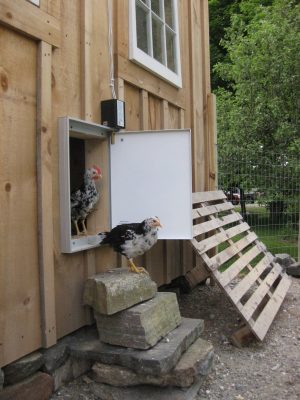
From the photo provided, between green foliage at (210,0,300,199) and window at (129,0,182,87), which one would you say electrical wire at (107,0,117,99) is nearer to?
window at (129,0,182,87)

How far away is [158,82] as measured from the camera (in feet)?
15.6

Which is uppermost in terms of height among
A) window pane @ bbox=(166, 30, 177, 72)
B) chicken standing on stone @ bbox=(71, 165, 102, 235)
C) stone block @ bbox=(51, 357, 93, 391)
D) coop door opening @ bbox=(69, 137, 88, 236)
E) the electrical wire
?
window pane @ bbox=(166, 30, 177, 72)

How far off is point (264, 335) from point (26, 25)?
3.23 m

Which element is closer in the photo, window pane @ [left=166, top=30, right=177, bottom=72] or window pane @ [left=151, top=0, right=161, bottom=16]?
window pane @ [left=151, top=0, right=161, bottom=16]

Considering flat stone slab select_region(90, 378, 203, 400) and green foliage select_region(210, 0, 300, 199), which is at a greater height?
green foliage select_region(210, 0, 300, 199)

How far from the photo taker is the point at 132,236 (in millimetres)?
3510

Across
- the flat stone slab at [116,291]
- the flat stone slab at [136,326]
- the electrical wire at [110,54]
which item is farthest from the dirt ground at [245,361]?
the electrical wire at [110,54]

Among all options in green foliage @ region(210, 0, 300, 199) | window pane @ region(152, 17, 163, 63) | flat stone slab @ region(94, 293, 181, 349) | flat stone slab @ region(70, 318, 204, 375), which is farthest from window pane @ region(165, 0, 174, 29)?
green foliage @ region(210, 0, 300, 199)

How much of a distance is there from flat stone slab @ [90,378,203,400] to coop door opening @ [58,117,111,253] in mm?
966

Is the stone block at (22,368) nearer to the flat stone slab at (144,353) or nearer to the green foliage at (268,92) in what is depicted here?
the flat stone slab at (144,353)

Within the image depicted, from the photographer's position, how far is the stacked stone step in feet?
9.95

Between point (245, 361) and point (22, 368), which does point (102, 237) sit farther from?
point (245, 361)

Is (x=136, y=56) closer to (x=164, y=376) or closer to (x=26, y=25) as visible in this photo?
(x=26, y=25)

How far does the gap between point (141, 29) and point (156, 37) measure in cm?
30
